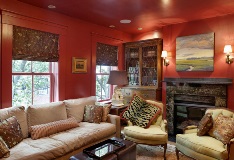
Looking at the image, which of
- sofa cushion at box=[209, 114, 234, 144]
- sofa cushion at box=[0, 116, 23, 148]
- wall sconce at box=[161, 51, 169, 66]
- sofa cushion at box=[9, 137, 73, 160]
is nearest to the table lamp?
wall sconce at box=[161, 51, 169, 66]

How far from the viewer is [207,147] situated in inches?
103

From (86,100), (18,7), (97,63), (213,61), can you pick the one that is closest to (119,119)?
(86,100)

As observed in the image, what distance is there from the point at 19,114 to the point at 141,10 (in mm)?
2847

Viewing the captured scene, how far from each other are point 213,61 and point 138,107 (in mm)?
1920

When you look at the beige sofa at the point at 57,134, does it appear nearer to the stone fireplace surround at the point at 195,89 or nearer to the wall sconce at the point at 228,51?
the stone fireplace surround at the point at 195,89

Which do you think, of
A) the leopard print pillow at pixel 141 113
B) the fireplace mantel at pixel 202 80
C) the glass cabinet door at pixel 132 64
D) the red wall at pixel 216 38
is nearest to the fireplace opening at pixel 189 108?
the fireplace mantel at pixel 202 80

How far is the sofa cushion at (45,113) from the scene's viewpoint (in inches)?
118

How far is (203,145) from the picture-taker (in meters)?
2.66

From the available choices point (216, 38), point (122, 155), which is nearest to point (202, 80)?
point (216, 38)

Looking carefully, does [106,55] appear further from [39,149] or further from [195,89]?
[39,149]

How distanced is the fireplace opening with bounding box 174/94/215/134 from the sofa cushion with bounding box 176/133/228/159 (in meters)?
1.18

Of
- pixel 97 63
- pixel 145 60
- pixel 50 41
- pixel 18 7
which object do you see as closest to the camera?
pixel 18 7

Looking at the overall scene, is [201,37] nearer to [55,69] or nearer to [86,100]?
[86,100]

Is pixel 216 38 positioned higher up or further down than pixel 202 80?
higher up
